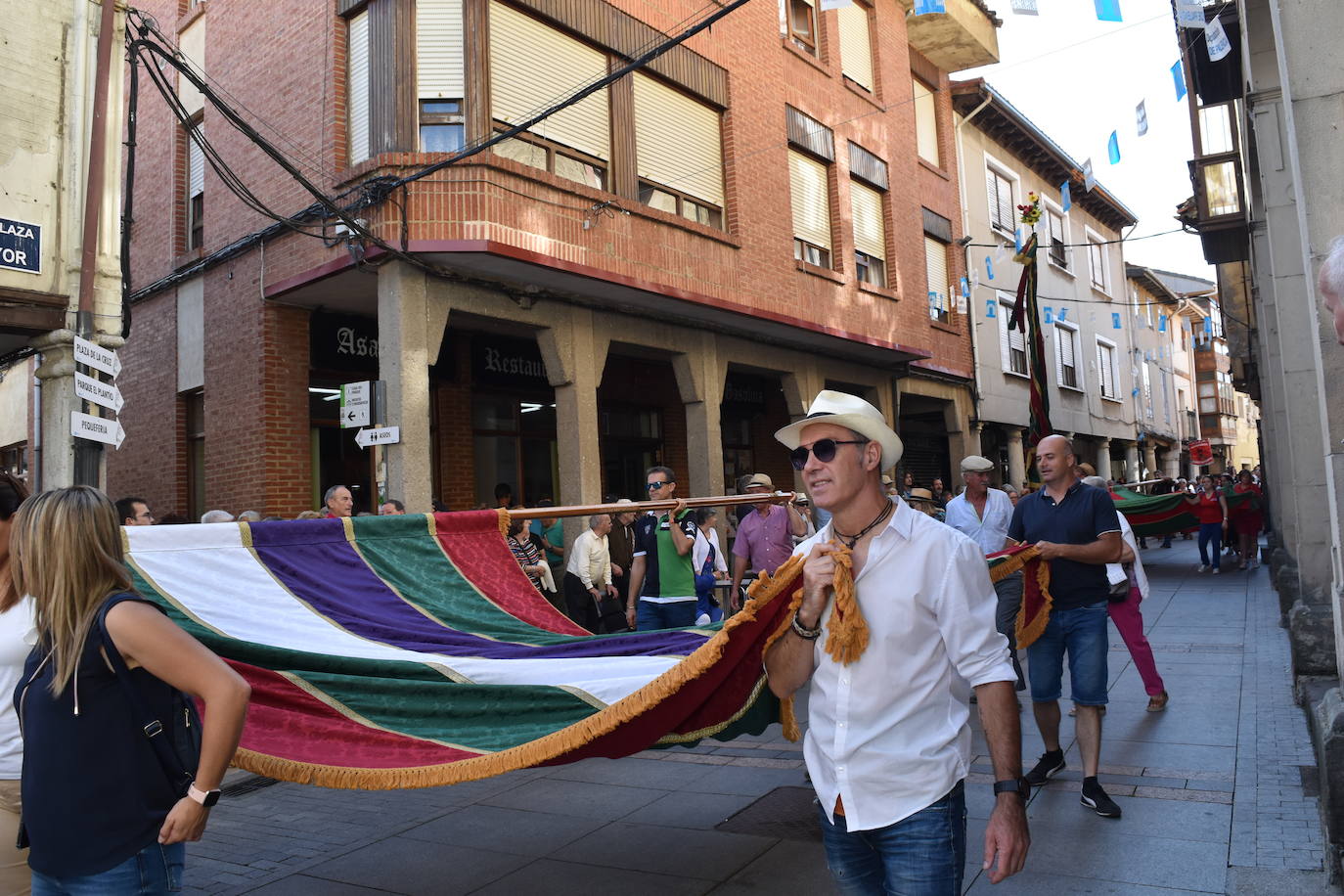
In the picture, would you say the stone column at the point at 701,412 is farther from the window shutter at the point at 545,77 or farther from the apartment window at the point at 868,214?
the apartment window at the point at 868,214

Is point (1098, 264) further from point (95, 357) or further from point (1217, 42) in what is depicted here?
point (95, 357)

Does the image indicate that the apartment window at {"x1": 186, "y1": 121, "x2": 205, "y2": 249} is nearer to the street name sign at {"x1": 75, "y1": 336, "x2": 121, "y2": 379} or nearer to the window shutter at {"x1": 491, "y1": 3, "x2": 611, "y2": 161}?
the window shutter at {"x1": 491, "y1": 3, "x2": 611, "y2": 161}

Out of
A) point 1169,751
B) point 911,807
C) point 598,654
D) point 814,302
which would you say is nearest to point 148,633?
point 911,807

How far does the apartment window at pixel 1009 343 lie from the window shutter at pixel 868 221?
20.6ft

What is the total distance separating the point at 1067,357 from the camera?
94.0 feet

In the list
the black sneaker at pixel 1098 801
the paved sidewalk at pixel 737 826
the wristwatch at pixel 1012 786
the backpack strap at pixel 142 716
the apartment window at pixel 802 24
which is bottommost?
the paved sidewalk at pixel 737 826

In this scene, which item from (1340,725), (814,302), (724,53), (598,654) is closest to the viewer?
(1340,725)

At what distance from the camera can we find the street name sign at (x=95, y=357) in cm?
786

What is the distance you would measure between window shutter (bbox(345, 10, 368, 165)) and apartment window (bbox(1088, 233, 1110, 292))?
84.3 ft

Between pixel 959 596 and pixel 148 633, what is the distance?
205 cm

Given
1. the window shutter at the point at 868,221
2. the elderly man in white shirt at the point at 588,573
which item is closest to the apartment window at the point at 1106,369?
the window shutter at the point at 868,221

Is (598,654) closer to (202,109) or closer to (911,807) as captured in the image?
(911,807)

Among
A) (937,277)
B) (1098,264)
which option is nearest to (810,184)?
(937,277)

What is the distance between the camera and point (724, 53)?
14680 millimetres
